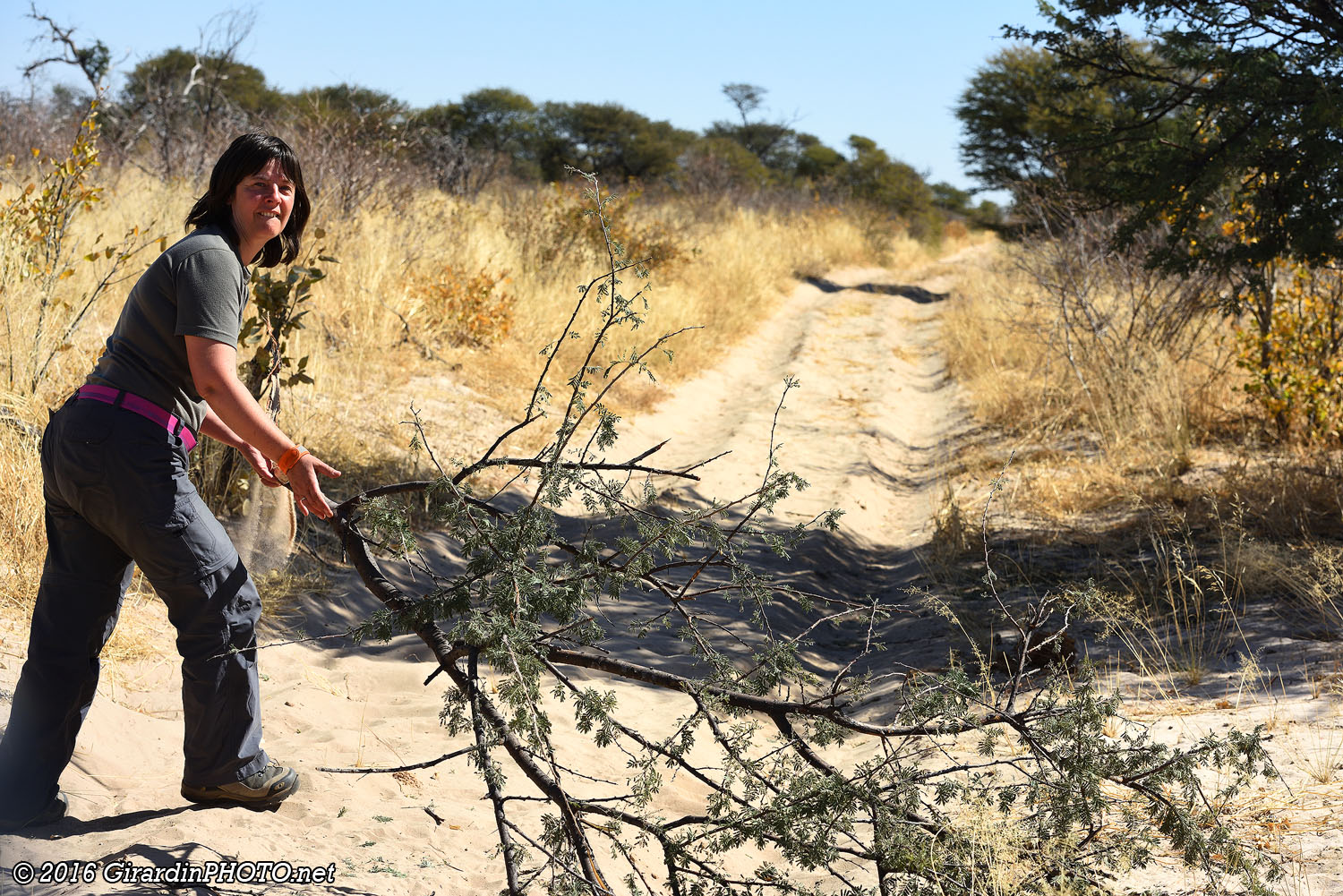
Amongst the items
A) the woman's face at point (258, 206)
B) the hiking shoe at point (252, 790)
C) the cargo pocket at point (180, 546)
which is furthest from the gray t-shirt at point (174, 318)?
the hiking shoe at point (252, 790)

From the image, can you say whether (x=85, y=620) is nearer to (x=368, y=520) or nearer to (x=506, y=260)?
(x=368, y=520)

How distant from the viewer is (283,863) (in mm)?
2260

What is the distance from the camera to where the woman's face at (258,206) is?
7.59 ft

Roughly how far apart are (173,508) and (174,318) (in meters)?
0.41

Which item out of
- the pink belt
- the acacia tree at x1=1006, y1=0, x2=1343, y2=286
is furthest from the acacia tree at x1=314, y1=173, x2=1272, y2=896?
the acacia tree at x1=1006, y1=0, x2=1343, y2=286

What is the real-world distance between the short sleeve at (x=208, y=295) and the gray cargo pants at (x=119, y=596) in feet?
0.84

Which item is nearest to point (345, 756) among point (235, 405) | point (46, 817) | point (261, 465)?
point (46, 817)

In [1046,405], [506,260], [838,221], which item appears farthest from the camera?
[838,221]

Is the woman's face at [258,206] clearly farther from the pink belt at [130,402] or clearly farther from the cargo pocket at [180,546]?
the cargo pocket at [180,546]

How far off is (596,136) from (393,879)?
2928cm

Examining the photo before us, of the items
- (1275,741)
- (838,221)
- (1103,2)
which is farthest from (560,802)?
(838,221)

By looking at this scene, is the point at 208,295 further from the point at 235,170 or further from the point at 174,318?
the point at 235,170

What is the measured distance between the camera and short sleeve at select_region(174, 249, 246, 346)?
6.86 feet

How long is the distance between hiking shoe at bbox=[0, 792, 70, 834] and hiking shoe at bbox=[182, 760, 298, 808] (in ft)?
0.83
